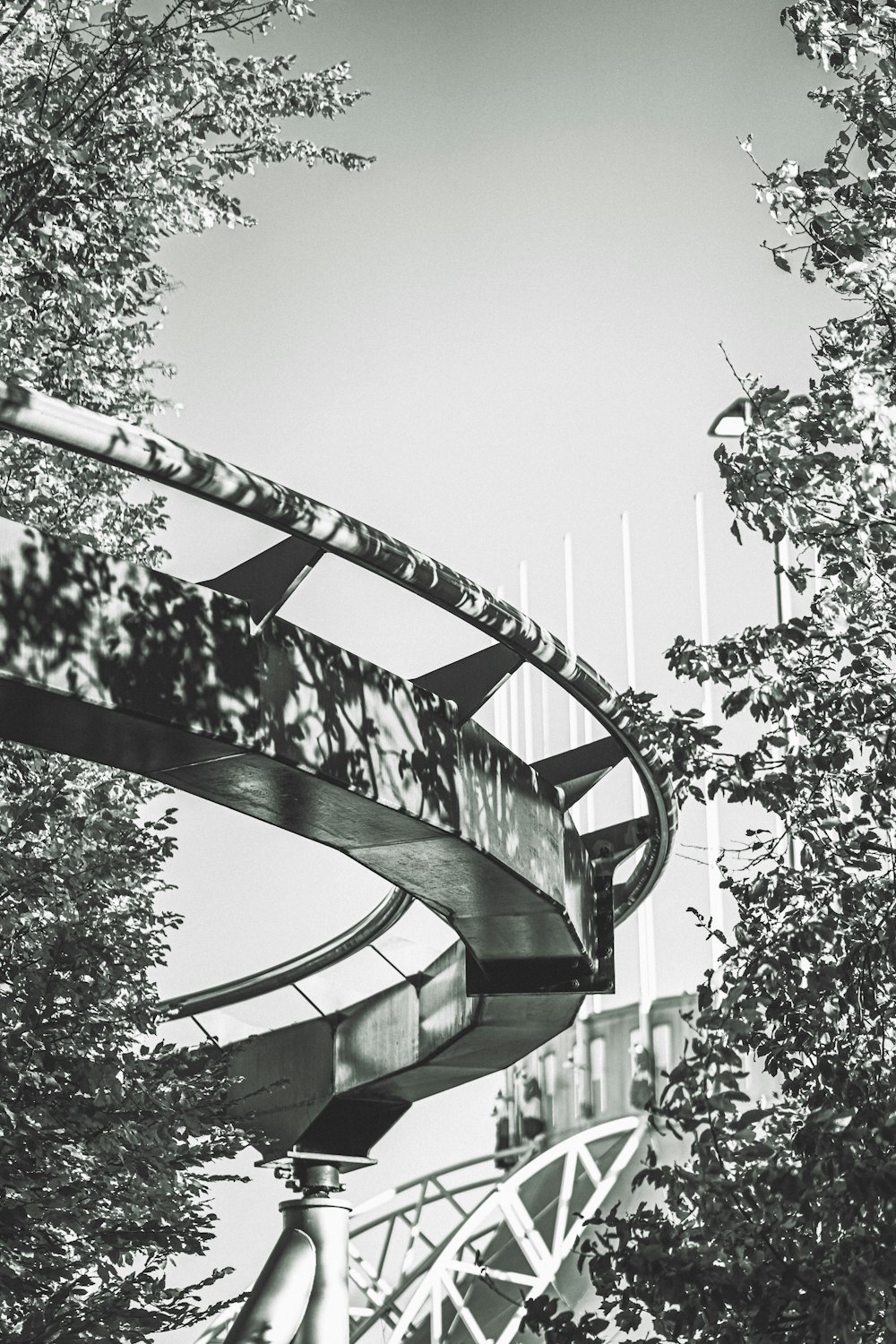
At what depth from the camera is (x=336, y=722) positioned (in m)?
6.70

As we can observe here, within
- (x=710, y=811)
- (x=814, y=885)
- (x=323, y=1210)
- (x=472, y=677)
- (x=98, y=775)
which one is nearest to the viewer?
(x=814, y=885)

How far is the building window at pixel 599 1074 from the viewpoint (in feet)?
87.3

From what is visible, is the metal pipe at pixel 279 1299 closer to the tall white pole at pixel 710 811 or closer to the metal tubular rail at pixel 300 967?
the metal tubular rail at pixel 300 967

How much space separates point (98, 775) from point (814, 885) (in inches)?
288

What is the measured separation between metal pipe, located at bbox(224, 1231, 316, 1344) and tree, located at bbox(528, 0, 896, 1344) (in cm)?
724

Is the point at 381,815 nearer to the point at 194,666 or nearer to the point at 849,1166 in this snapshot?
the point at 194,666

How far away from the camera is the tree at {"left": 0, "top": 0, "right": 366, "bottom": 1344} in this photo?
678cm

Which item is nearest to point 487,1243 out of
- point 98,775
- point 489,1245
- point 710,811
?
point 489,1245

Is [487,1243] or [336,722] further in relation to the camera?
[487,1243]

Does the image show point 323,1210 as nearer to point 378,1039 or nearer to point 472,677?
point 378,1039

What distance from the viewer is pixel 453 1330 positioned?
2392cm

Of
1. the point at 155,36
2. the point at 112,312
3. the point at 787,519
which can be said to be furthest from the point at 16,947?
the point at 155,36

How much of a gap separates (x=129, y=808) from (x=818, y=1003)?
264 inches

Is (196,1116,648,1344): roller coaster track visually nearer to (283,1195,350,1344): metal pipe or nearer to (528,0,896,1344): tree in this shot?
(283,1195,350,1344): metal pipe
